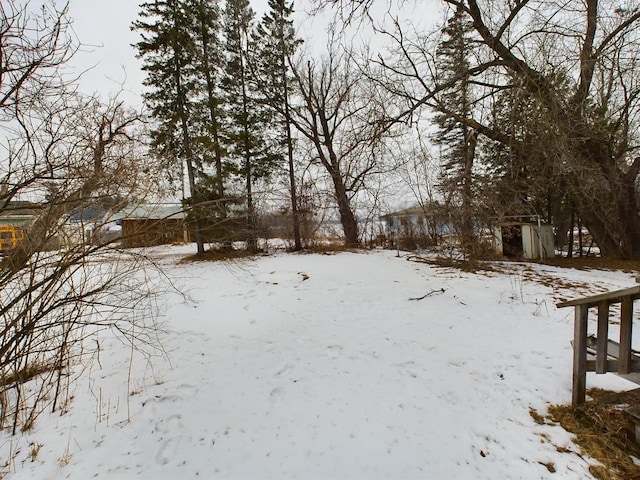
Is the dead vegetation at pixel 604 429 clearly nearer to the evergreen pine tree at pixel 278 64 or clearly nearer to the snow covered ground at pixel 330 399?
the snow covered ground at pixel 330 399

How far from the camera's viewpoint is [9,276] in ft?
7.17

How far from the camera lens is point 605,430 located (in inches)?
78.8

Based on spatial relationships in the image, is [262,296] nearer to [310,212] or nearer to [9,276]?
[9,276]

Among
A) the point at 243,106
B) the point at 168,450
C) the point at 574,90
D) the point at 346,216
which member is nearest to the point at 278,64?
the point at 243,106

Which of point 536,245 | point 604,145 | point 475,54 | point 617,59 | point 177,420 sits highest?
point 475,54

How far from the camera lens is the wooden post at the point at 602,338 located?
76.2 inches

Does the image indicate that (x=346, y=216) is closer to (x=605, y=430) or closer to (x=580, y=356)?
(x=580, y=356)

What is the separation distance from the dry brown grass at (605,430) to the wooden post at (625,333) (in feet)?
1.41

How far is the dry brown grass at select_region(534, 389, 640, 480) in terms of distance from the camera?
5.64 feet

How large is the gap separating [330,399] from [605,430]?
203 cm

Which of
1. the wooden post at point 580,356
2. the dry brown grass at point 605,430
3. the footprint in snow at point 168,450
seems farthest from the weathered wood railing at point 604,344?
the footprint in snow at point 168,450

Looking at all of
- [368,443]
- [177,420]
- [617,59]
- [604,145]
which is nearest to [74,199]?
[177,420]

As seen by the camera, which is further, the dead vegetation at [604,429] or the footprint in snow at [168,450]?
the footprint in snow at [168,450]

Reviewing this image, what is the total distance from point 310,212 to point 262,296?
8.25 metres
